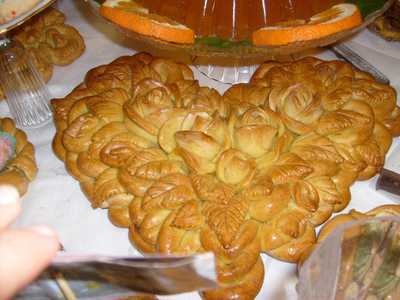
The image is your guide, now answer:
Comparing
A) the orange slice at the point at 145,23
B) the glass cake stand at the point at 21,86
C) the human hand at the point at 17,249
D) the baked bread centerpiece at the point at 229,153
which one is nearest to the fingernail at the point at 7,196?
the human hand at the point at 17,249

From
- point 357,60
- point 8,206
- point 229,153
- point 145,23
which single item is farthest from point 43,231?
point 357,60

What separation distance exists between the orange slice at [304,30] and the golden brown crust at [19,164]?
0.46 m

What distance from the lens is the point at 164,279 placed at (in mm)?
334

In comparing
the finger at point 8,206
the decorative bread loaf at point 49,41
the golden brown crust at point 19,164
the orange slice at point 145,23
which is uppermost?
the finger at point 8,206

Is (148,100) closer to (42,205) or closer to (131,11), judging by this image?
(131,11)

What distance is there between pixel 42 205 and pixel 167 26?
15.1 inches

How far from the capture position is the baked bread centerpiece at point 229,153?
26.6 inches

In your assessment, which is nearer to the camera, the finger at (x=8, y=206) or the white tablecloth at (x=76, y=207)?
the finger at (x=8, y=206)

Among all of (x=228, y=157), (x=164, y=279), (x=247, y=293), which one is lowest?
(x=247, y=293)

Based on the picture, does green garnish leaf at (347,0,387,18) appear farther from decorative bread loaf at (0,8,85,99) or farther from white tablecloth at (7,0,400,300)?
decorative bread loaf at (0,8,85,99)

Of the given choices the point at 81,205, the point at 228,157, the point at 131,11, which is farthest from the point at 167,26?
the point at 81,205

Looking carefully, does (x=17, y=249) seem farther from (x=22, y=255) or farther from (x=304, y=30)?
(x=304, y=30)

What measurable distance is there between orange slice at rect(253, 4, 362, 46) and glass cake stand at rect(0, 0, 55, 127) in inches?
19.2

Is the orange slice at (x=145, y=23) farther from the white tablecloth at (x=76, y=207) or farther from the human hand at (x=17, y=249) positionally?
the human hand at (x=17, y=249)
